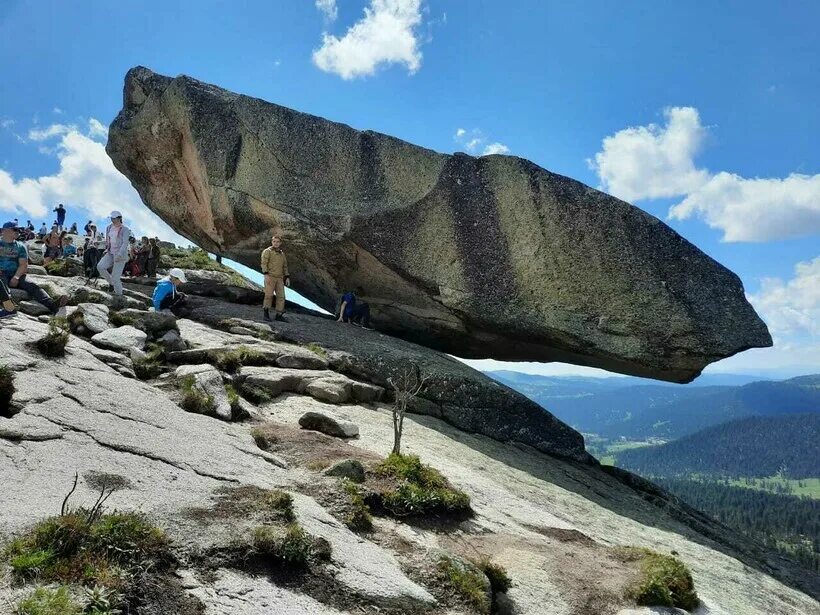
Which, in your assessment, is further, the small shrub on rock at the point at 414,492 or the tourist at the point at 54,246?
the tourist at the point at 54,246

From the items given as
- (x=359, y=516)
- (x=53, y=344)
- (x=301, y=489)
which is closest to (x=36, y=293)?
(x=53, y=344)

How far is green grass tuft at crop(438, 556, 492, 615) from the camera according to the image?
10023 millimetres

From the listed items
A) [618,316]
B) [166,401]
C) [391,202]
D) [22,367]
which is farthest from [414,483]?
[391,202]

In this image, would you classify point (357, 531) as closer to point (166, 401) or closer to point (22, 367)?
point (166, 401)

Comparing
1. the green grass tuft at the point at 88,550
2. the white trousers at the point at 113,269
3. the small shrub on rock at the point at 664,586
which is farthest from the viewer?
the white trousers at the point at 113,269

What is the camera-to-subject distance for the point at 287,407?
63.2 ft

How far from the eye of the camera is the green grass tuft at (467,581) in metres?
10.0

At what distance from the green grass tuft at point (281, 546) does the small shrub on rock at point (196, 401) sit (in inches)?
291

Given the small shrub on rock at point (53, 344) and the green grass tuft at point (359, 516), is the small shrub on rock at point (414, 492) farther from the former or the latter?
the small shrub on rock at point (53, 344)

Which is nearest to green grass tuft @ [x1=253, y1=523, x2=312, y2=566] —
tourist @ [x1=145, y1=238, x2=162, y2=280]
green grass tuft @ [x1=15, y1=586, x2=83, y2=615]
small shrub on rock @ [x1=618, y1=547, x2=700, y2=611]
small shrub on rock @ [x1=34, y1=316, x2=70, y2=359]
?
green grass tuft @ [x1=15, y1=586, x2=83, y2=615]

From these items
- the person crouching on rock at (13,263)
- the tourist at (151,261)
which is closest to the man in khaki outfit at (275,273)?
the person crouching on rock at (13,263)

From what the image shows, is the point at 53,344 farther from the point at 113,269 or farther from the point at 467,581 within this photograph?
the point at 467,581

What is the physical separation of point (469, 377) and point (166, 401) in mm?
14013

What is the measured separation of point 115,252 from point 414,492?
19153 millimetres
